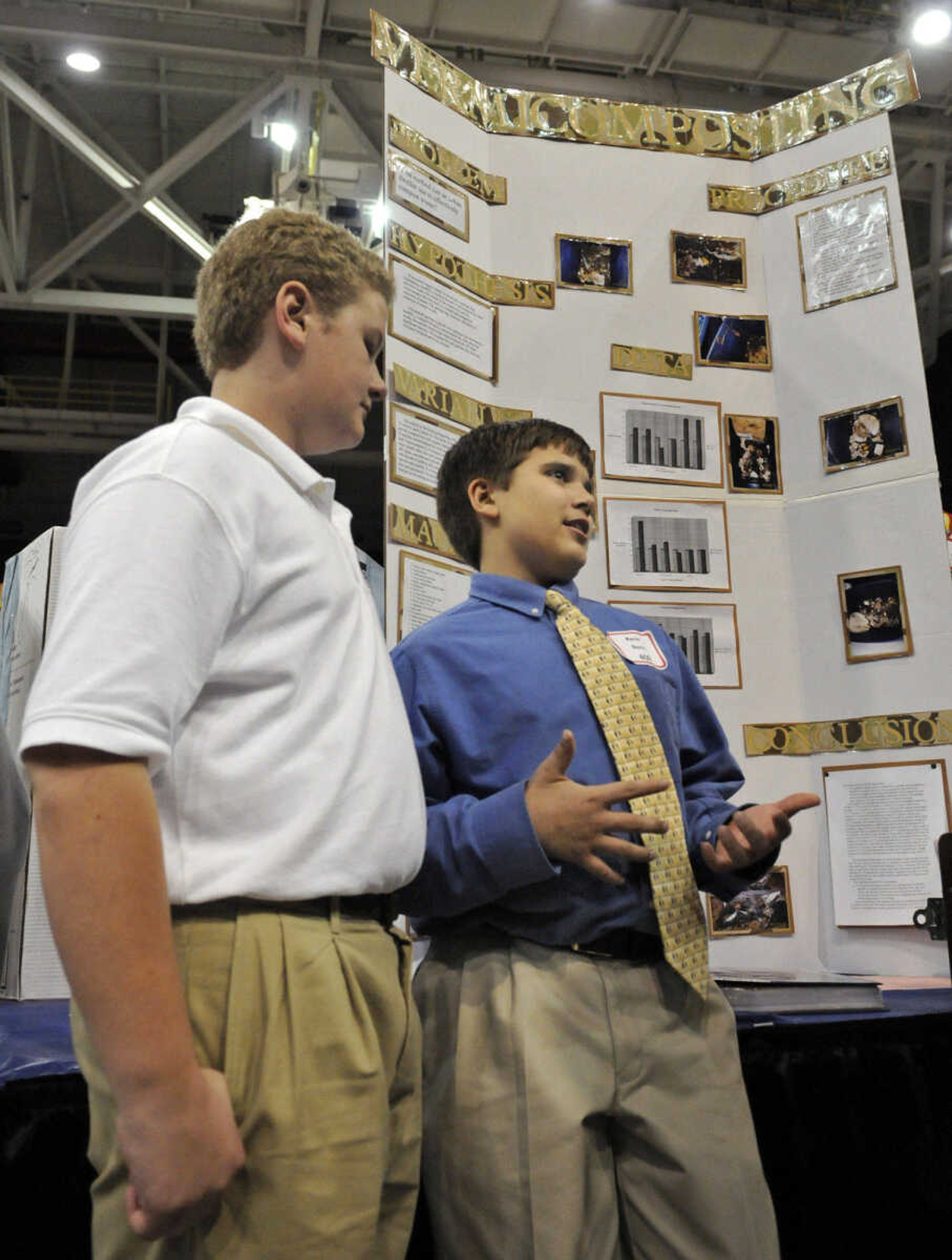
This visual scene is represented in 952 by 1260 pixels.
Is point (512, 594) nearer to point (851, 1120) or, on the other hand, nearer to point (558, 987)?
point (558, 987)

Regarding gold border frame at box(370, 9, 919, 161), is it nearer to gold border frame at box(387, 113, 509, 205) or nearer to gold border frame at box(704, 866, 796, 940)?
gold border frame at box(387, 113, 509, 205)

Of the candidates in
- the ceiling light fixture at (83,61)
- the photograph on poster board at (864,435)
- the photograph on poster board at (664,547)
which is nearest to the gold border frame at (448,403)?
the photograph on poster board at (664,547)

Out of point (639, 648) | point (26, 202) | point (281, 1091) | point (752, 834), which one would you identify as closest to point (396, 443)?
point (639, 648)

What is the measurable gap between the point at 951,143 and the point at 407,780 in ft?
24.8

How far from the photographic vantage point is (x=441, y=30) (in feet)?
19.2

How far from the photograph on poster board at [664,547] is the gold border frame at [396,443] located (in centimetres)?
50

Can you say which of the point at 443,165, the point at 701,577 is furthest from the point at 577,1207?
the point at 443,165

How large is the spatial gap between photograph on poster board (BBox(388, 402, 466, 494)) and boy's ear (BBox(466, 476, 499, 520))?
594mm

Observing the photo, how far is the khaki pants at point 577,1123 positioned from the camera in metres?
1.24

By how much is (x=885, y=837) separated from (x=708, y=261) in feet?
5.29

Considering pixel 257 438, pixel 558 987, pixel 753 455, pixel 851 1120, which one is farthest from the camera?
pixel 753 455

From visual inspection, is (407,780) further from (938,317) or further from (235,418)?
(938,317)

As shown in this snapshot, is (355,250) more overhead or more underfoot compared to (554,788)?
more overhead

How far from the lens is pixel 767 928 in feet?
8.36
